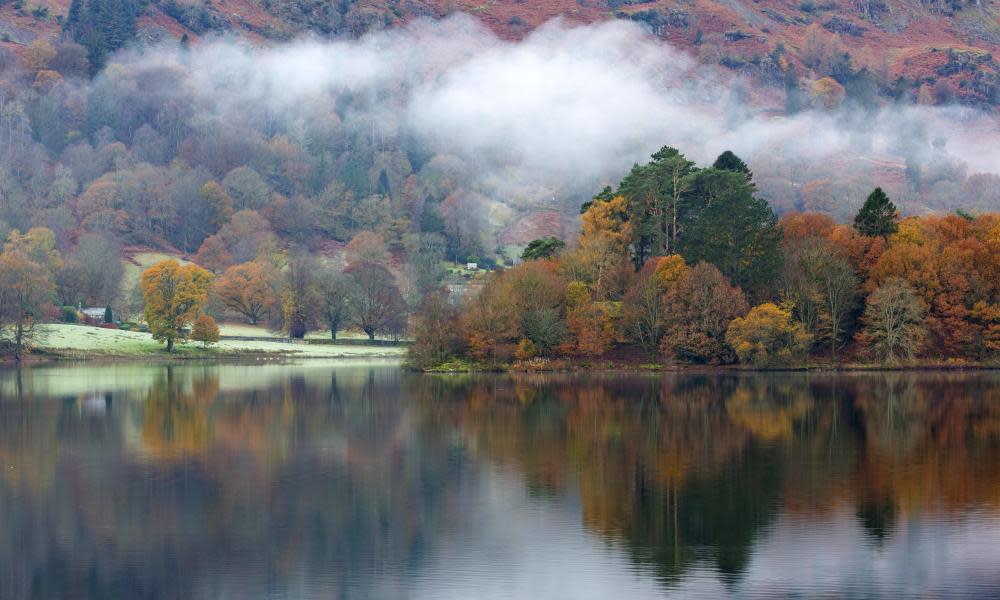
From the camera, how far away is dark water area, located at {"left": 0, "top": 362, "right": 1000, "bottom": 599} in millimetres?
26594

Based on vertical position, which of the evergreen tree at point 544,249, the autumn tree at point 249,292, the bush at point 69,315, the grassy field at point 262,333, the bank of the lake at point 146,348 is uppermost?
the evergreen tree at point 544,249

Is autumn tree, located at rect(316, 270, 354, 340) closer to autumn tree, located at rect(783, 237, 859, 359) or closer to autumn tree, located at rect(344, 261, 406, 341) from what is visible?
autumn tree, located at rect(344, 261, 406, 341)

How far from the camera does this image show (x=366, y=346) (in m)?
129

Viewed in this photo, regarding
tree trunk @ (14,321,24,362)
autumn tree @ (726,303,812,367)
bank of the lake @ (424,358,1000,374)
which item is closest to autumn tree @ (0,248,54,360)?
tree trunk @ (14,321,24,362)

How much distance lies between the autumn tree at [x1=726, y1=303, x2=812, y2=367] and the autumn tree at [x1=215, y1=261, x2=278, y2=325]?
67765 mm

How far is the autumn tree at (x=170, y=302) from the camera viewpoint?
11662 cm

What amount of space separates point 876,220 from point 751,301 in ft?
42.7

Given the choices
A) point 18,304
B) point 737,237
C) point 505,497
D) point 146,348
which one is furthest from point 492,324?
point 505,497

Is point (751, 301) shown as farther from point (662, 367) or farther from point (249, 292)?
point (249, 292)

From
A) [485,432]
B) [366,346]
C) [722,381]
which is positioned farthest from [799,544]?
[366,346]

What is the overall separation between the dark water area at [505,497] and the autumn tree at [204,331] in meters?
53.8

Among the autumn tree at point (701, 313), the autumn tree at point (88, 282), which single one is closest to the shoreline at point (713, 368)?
the autumn tree at point (701, 313)

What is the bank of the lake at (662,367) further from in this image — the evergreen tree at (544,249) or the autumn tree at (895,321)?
the evergreen tree at (544,249)

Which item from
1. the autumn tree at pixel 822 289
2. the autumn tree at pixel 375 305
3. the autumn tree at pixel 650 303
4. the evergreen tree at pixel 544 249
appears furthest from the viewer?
the autumn tree at pixel 375 305
